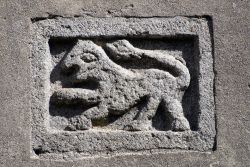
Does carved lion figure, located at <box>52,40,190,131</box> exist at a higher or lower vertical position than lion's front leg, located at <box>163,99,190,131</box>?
higher

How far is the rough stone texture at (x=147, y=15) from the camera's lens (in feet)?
8.04

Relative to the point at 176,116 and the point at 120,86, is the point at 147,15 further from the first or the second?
the point at 176,116

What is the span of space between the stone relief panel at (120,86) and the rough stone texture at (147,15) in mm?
29

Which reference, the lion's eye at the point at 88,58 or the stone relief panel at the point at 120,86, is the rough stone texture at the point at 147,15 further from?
the lion's eye at the point at 88,58

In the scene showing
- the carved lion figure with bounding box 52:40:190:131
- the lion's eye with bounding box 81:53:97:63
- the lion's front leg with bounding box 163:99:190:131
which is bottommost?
the lion's front leg with bounding box 163:99:190:131

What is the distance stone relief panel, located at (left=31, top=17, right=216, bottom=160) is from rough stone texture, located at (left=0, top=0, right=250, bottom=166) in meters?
0.03

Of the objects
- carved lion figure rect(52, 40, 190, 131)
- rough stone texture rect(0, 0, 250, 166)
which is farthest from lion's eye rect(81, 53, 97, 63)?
rough stone texture rect(0, 0, 250, 166)

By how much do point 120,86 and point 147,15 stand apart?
32 centimetres

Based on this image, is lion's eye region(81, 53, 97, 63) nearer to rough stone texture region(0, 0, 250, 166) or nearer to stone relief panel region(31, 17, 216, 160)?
stone relief panel region(31, 17, 216, 160)

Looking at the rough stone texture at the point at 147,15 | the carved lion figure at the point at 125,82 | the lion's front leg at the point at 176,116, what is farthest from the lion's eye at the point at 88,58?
the lion's front leg at the point at 176,116

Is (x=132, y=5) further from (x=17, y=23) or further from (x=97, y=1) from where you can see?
(x=17, y=23)

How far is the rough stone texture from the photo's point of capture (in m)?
2.45

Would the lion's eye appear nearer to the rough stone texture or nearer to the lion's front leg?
the rough stone texture

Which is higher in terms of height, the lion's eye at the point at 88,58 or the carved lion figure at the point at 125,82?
the lion's eye at the point at 88,58
